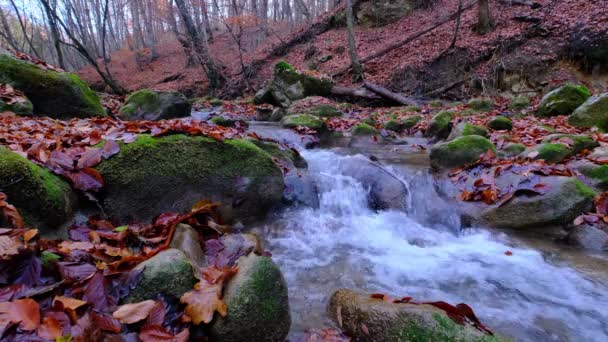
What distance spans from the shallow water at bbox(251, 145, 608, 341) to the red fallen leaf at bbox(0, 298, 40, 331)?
144cm

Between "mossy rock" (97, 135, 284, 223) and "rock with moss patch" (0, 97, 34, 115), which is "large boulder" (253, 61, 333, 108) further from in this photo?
"mossy rock" (97, 135, 284, 223)

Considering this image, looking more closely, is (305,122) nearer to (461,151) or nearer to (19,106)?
(461,151)

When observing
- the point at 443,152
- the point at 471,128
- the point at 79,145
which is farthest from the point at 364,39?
the point at 79,145

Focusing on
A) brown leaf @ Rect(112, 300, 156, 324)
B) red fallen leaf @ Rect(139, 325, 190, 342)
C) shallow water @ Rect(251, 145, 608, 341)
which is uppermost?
brown leaf @ Rect(112, 300, 156, 324)

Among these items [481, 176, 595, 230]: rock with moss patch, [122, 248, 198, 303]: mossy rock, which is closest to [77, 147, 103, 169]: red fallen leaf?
[122, 248, 198, 303]: mossy rock

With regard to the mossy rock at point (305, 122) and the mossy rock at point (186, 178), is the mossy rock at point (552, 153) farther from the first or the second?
Answer: the mossy rock at point (305, 122)

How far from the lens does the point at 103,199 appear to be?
313 centimetres

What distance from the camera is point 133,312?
69.3 inches

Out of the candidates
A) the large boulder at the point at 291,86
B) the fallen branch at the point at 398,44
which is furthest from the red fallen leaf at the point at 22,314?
the fallen branch at the point at 398,44

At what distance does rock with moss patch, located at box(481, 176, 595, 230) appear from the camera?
3.92m

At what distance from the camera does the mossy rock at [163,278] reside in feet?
6.23

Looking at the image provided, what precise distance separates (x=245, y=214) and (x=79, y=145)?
1803 mm

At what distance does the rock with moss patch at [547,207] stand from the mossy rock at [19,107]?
6.88 metres

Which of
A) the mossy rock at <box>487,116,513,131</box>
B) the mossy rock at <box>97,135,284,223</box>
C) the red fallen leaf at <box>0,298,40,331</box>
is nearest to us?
the red fallen leaf at <box>0,298,40,331</box>
